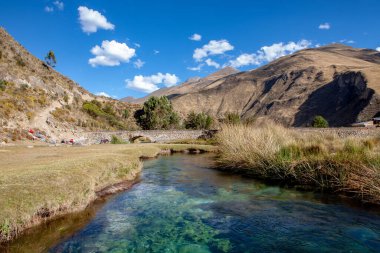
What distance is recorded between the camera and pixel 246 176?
2166 cm

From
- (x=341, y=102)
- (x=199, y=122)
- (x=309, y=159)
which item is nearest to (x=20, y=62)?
(x=199, y=122)

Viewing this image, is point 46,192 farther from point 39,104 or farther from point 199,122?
point 199,122

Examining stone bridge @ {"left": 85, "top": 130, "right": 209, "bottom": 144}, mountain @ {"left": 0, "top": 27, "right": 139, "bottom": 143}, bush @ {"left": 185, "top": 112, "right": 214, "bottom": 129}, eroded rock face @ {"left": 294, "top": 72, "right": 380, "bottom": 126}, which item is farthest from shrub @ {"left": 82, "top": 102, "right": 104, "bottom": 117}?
eroded rock face @ {"left": 294, "top": 72, "right": 380, "bottom": 126}

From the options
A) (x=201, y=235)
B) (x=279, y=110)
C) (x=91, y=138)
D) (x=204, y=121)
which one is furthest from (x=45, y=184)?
(x=279, y=110)

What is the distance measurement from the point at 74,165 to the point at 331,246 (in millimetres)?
12899

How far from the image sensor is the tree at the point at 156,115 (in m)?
95.4

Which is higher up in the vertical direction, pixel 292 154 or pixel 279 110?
pixel 279 110

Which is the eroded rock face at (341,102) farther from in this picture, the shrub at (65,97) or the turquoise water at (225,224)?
the turquoise water at (225,224)

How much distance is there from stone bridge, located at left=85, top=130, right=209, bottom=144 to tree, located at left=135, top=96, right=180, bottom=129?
30289mm

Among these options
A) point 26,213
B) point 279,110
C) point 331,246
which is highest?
point 279,110

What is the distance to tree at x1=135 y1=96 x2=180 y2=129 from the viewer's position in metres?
95.4

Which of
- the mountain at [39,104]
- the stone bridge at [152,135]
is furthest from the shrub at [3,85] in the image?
the stone bridge at [152,135]

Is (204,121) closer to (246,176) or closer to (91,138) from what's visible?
(91,138)

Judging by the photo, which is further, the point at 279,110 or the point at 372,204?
the point at 279,110
